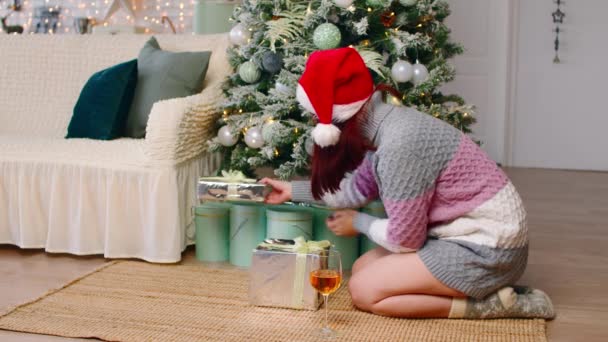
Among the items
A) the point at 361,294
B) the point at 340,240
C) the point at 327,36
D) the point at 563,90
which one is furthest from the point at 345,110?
the point at 563,90

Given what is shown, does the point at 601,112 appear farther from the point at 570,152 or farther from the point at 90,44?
the point at 90,44

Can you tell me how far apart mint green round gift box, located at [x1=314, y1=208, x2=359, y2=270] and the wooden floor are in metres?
0.54

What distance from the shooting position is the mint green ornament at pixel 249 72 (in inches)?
119

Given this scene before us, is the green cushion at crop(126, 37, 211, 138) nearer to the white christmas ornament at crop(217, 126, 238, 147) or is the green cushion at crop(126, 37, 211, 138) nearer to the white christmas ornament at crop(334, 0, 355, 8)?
the white christmas ornament at crop(217, 126, 238, 147)

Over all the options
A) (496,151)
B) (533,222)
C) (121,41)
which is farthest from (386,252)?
(496,151)

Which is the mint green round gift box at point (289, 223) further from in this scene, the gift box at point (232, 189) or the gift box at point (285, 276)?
the gift box at point (285, 276)

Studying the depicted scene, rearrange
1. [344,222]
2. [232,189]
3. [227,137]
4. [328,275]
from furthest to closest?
[227,137]
[232,189]
[344,222]
[328,275]

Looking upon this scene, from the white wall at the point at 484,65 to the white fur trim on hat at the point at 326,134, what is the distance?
12.7 ft

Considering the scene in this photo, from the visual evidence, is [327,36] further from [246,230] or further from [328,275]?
[328,275]

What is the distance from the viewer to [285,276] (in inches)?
91.3

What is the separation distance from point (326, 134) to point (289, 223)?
2.47 ft

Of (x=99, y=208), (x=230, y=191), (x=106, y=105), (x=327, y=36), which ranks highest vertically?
(x=327, y=36)

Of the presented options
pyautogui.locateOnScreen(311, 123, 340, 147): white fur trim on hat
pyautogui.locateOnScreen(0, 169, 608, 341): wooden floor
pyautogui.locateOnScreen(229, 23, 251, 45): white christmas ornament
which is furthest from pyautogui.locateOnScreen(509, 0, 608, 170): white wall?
pyautogui.locateOnScreen(311, 123, 340, 147): white fur trim on hat

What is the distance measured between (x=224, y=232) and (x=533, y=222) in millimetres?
1703
